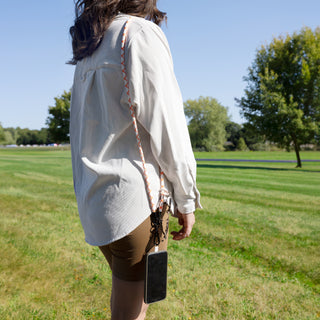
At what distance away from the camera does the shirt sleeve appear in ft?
4.27

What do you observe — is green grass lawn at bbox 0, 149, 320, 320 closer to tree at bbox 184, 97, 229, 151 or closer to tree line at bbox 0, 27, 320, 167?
tree line at bbox 0, 27, 320, 167

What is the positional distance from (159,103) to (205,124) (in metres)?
61.3

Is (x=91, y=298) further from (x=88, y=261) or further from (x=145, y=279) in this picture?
(x=145, y=279)

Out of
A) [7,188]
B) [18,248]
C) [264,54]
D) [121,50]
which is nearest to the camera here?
[121,50]

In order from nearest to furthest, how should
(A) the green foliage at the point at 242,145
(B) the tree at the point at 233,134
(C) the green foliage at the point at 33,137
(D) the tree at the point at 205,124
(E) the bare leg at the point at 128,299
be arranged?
(E) the bare leg at the point at 128,299
(D) the tree at the point at 205,124
(A) the green foliage at the point at 242,145
(B) the tree at the point at 233,134
(C) the green foliage at the point at 33,137

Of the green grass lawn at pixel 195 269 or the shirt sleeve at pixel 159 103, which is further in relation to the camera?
the green grass lawn at pixel 195 269

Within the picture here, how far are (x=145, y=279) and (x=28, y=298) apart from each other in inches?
90.0

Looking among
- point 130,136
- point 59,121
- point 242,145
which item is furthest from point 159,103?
point 242,145

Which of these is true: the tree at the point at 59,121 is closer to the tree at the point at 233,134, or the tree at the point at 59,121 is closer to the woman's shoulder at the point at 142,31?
the tree at the point at 233,134

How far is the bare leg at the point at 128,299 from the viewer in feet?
4.67

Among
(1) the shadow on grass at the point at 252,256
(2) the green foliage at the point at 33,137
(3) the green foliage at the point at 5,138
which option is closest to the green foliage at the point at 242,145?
(2) the green foliage at the point at 33,137

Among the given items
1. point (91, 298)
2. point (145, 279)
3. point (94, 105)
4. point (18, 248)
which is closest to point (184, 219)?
point (145, 279)

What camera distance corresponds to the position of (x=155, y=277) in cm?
140

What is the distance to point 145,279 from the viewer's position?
1381 mm
